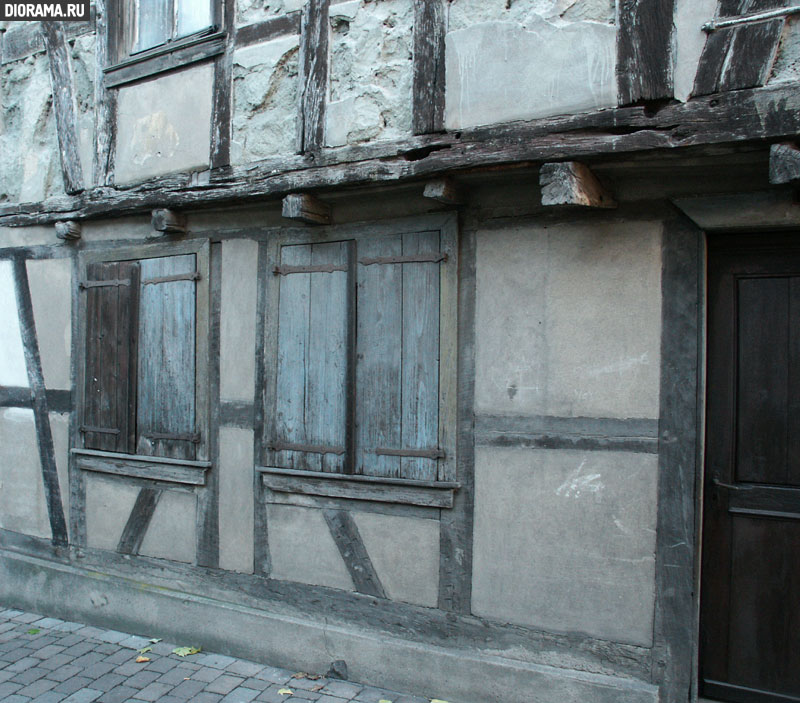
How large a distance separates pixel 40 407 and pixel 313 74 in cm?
342

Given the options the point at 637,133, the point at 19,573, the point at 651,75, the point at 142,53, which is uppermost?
the point at 142,53

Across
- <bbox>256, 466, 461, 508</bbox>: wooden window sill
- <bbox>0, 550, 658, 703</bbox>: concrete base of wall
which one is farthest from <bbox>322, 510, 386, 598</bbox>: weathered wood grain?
<bbox>0, 550, 658, 703</bbox>: concrete base of wall

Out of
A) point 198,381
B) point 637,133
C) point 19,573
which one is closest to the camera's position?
point 637,133

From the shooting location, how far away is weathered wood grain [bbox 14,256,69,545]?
5.50 m

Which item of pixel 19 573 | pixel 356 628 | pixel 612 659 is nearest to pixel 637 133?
pixel 612 659

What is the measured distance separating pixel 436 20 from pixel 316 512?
2825mm

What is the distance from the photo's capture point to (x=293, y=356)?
173 inches

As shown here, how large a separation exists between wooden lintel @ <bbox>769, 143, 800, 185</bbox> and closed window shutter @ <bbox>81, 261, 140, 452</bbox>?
13.2 feet

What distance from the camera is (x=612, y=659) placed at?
353cm

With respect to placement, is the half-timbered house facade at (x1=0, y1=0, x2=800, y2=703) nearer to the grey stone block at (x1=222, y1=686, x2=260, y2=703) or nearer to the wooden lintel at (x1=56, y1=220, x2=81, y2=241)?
the wooden lintel at (x1=56, y1=220, x2=81, y2=241)

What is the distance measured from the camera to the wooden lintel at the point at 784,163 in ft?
9.25

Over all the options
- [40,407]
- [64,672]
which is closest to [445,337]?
[64,672]

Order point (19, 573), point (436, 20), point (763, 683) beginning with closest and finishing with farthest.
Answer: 1. point (763, 683)
2. point (436, 20)
3. point (19, 573)

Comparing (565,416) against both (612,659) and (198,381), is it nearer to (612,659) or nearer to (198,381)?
(612,659)
